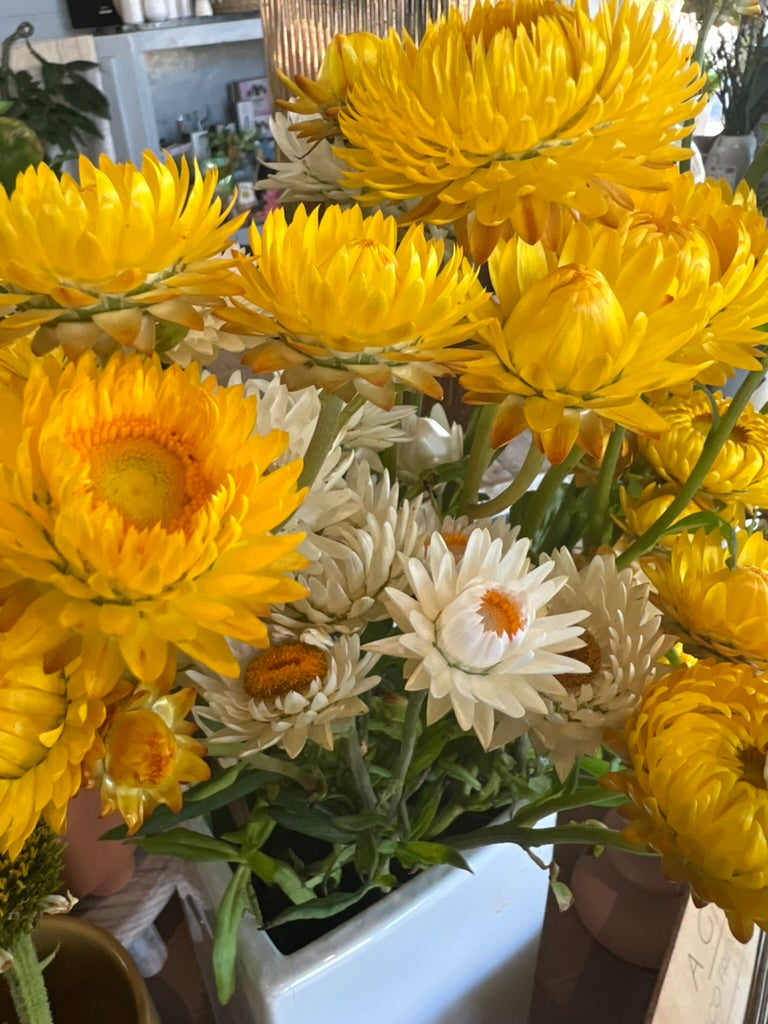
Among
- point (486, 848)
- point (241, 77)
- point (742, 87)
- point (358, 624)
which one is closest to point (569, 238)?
point (358, 624)

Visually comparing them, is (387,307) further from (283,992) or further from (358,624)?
(283,992)

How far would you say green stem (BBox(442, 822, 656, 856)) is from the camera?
13.0 inches

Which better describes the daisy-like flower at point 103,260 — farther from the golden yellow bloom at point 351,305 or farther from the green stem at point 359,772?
the green stem at point 359,772

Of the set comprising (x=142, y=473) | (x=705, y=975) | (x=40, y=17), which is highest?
(x=40, y=17)

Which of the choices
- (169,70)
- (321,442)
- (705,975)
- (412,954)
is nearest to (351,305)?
(321,442)

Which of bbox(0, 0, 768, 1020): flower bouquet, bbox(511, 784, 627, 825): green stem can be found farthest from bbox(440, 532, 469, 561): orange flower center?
bbox(511, 784, 627, 825): green stem

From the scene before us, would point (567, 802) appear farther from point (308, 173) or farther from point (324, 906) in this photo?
point (308, 173)

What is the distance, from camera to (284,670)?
30 centimetres

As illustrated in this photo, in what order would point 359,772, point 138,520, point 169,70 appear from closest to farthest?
point 138,520, point 359,772, point 169,70

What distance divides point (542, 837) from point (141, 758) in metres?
0.17

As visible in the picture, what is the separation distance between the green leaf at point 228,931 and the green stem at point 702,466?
19 cm

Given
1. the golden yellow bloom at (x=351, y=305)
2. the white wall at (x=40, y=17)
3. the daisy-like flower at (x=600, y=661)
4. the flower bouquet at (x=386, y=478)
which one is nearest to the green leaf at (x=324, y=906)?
the flower bouquet at (x=386, y=478)

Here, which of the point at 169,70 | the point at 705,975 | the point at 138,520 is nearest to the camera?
the point at 138,520

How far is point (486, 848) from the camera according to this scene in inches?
14.9
